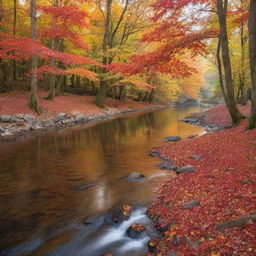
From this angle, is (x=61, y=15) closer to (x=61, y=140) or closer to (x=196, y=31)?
(x=61, y=140)

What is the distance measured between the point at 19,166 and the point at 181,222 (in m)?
7.23

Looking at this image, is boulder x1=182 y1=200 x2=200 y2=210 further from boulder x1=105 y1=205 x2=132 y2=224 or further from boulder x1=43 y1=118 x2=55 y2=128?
boulder x1=43 y1=118 x2=55 y2=128

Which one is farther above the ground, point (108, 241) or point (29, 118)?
point (29, 118)

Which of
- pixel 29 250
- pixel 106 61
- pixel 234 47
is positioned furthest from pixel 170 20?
pixel 106 61

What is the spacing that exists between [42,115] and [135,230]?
16393 mm

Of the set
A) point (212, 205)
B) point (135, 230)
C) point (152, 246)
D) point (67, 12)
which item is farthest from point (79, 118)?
point (152, 246)

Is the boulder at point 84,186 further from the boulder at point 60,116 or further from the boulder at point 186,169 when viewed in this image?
the boulder at point 60,116

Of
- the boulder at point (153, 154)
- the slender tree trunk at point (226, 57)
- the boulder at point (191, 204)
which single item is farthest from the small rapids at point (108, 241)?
the slender tree trunk at point (226, 57)

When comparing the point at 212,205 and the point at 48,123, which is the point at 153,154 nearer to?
the point at 212,205

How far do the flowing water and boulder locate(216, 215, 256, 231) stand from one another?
153 centimetres

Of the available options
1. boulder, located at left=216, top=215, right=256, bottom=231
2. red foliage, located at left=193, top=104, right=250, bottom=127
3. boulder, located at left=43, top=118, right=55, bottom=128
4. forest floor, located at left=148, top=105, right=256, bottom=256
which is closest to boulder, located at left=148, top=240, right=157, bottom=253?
forest floor, located at left=148, top=105, right=256, bottom=256

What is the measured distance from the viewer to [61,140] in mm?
15000

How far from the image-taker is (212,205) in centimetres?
534

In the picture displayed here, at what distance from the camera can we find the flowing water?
5070mm
